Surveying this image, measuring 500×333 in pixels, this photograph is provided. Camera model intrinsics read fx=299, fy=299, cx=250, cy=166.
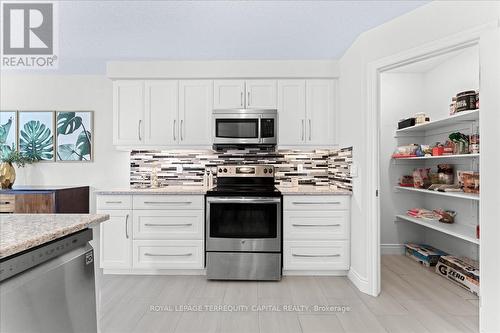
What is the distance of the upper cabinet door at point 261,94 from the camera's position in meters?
3.48

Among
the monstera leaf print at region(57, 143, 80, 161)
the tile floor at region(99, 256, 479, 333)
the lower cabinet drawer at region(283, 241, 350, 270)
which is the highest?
the monstera leaf print at region(57, 143, 80, 161)

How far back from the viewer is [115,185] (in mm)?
3883

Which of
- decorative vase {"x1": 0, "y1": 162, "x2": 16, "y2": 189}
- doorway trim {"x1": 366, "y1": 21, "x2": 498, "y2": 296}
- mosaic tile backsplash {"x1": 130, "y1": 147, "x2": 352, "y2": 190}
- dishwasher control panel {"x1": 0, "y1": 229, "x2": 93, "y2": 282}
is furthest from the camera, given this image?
mosaic tile backsplash {"x1": 130, "y1": 147, "x2": 352, "y2": 190}

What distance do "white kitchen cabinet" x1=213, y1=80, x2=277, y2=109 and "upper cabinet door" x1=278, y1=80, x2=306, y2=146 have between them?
105 millimetres

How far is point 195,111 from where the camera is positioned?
3.50 m

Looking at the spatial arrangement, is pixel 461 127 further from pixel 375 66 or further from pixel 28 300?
pixel 28 300

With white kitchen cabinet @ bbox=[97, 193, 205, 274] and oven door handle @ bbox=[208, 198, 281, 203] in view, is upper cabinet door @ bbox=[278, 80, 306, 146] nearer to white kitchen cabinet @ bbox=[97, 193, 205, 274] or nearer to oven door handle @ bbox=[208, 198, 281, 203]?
oven door handle @ bbox=[208, 198, 281, 203]

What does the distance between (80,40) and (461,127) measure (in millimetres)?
4043

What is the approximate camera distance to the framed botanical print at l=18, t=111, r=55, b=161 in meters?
3.87

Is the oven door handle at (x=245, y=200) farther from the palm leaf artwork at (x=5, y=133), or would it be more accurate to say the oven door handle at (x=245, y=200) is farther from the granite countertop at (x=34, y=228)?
→ the palm leaf artwork at (x=5, y=133)

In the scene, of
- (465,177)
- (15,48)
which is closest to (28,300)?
(15,48)

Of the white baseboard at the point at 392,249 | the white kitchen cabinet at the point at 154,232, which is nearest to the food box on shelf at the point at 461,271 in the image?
the white baseboard at the point at 392,249

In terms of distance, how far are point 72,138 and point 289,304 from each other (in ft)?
10.9

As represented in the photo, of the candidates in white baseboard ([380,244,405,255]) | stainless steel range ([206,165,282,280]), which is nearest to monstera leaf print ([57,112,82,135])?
stainless steel range ([206,165,282,280])
